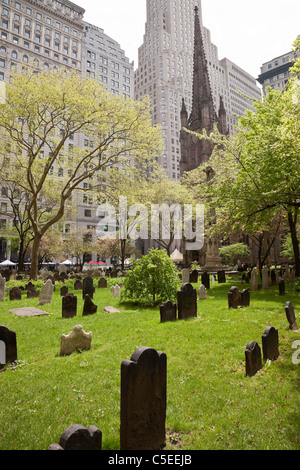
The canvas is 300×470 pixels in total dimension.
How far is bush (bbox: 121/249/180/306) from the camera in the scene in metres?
11.0

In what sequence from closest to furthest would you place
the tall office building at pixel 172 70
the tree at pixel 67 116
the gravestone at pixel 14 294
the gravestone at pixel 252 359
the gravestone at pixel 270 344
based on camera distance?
the gravestone at pixel 252 359, the gravestone at pixel 270 344, the gravestone at pixel 14 294, the tree at pixel 67 116, the tall office building at pixel 172 70

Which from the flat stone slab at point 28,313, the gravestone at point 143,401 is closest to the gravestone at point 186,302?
the flat stone slab at point 28,313

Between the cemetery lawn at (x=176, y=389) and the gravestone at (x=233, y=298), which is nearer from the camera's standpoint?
the cemetery lawn at (x=176, y=389)

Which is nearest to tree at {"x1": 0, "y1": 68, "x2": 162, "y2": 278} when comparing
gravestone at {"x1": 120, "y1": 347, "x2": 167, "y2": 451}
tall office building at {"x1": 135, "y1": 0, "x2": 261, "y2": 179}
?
gravestone at {"x1": 120, "y1": 347, "x2": 167, "y2": 451}

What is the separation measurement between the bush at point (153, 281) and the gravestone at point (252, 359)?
644 cm

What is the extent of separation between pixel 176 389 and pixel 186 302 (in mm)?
4447

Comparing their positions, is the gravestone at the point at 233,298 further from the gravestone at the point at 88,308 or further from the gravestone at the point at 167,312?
the gravestone at the point at 88,308

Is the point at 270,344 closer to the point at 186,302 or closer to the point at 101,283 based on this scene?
the point at 186,302

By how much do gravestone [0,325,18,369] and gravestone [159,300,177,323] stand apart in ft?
13.7

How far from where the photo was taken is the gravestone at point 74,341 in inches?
216

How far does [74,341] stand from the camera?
563cm

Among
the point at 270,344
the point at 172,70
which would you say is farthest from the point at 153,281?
the point at 172,70

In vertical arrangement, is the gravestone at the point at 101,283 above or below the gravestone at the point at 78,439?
below

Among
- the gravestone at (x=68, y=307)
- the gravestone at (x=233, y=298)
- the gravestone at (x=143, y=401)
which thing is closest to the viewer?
the gravestone at (x=143, y=401)
